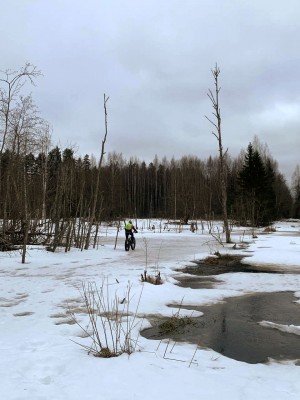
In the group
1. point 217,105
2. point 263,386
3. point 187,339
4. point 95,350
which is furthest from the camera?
point 217,105

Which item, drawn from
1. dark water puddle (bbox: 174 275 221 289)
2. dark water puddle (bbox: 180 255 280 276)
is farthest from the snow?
dark water puddle (bbox: 180 255 280 276)

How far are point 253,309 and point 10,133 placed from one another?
44.3ft

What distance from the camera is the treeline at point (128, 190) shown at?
1734 centimetres

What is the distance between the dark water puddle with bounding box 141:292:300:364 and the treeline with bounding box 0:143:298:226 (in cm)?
832

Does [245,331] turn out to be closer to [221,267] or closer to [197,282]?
[197,282]

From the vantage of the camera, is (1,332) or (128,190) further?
(128,190)

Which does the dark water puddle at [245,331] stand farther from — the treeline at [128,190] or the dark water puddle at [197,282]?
the treeline at [128,190]

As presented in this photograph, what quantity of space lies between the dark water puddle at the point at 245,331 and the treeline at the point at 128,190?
27.3 feet

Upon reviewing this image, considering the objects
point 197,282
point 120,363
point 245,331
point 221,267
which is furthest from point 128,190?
point 120,363

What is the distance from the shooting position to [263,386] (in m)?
3.84

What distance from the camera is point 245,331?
5.96m

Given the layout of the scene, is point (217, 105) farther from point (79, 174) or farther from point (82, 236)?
point (82, 236)

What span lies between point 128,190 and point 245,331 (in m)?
71.5

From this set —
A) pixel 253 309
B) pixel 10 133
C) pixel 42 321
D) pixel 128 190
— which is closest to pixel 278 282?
pixel 253 309
